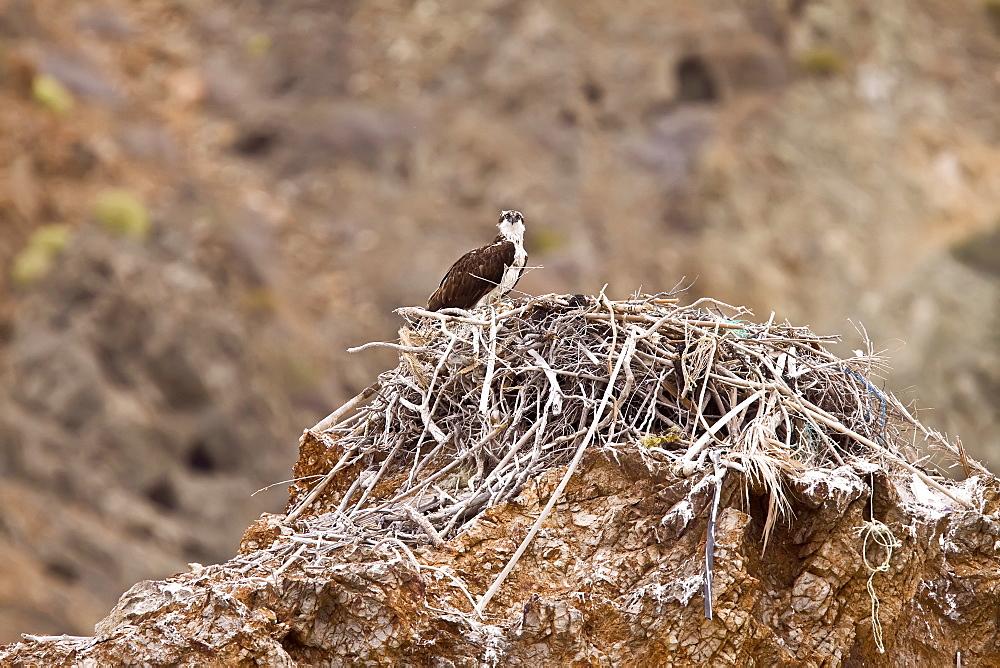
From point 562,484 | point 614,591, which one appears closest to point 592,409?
point 562,484

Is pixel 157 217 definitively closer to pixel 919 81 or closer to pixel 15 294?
pixel 15 294

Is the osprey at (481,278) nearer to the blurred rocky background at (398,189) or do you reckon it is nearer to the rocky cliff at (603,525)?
the rocky cliff at (603,525)

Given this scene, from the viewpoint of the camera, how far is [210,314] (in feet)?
79.7

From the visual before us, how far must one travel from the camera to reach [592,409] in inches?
232

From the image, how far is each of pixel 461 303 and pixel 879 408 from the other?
10.4 feet

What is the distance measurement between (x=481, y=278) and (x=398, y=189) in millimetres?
21027

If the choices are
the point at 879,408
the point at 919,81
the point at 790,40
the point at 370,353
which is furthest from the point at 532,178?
the point at 879,408

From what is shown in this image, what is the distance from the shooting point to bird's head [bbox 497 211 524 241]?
30.0 feet

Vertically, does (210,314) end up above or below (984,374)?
above

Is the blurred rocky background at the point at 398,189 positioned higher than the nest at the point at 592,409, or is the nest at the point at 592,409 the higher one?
the blurred rocky background at the point at 398,189

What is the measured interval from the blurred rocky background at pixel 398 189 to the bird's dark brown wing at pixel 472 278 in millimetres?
13775

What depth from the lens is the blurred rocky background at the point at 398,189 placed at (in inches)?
907

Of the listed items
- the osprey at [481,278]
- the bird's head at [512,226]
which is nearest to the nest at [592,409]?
the osprey at [481,278]

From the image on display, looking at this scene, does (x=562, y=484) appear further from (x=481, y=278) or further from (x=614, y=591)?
(x=481, y=278)
